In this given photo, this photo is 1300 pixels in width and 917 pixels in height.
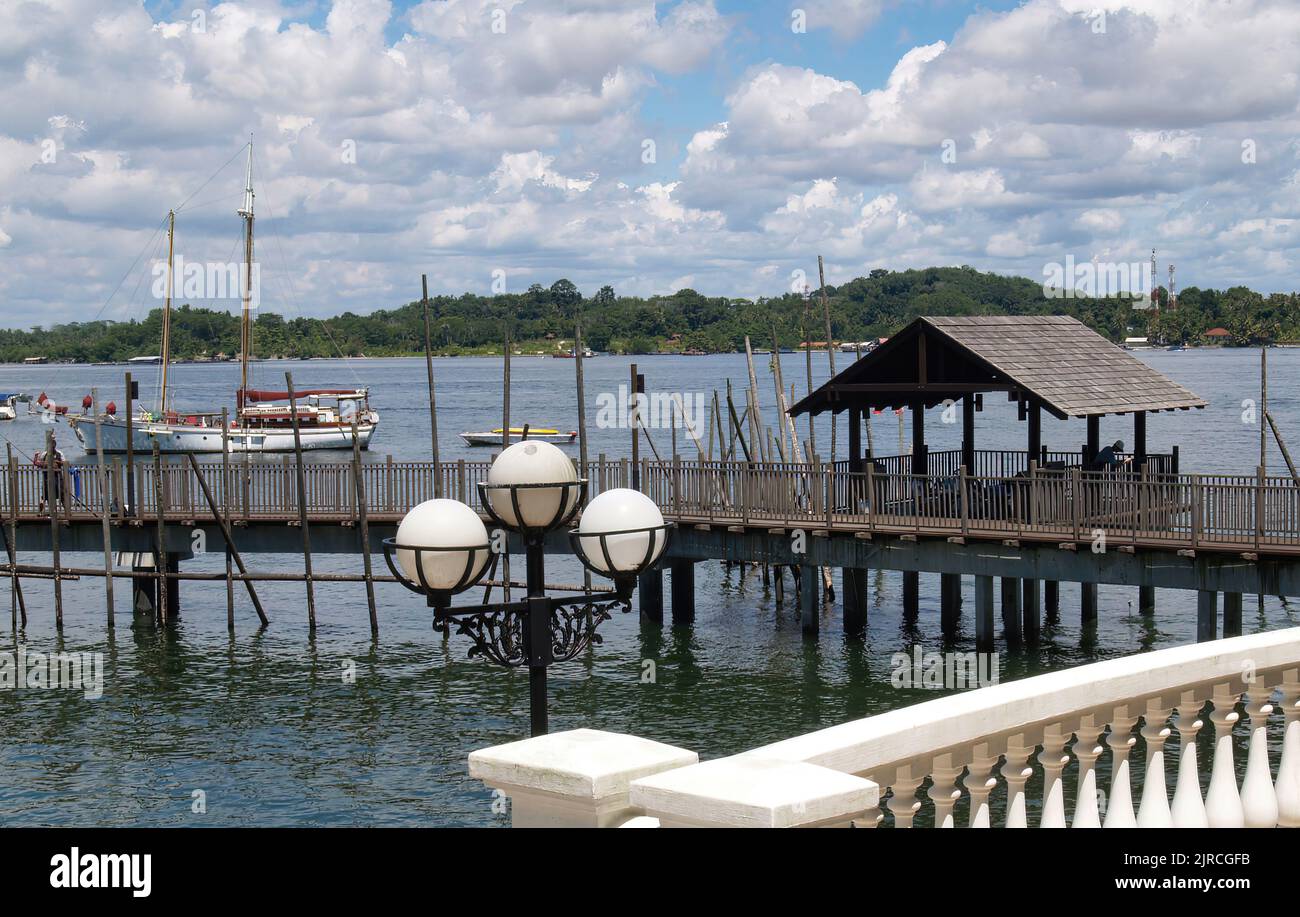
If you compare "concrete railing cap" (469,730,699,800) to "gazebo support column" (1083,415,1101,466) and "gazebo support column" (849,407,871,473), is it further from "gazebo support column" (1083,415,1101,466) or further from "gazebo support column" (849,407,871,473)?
"gazebo support column" (1083,415,1101,466)

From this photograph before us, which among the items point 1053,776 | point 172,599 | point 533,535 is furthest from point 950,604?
point 1053,776

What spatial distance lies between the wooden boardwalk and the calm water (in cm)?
320

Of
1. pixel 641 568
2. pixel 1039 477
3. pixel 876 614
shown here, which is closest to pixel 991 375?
pixel 1039 477

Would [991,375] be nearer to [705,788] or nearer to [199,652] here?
[199,652]

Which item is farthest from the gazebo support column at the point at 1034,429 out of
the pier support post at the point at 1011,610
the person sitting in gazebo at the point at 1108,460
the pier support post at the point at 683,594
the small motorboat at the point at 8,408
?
the small motorboat at the point at 8,408

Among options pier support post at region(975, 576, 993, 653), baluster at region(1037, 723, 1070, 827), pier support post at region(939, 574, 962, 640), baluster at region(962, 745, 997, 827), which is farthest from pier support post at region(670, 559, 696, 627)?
baluster at region(962, 745, 997, 827)

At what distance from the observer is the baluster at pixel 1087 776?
6711 millimetres

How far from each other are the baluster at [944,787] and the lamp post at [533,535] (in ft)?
10.9

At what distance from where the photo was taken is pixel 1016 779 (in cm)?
645

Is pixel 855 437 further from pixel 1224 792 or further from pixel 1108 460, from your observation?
pixel 1224 792

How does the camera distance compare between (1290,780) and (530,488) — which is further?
(530,488)

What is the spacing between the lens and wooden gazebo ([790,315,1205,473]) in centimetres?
3061

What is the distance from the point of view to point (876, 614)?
39.5m

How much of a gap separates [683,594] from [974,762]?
31.1 meters
